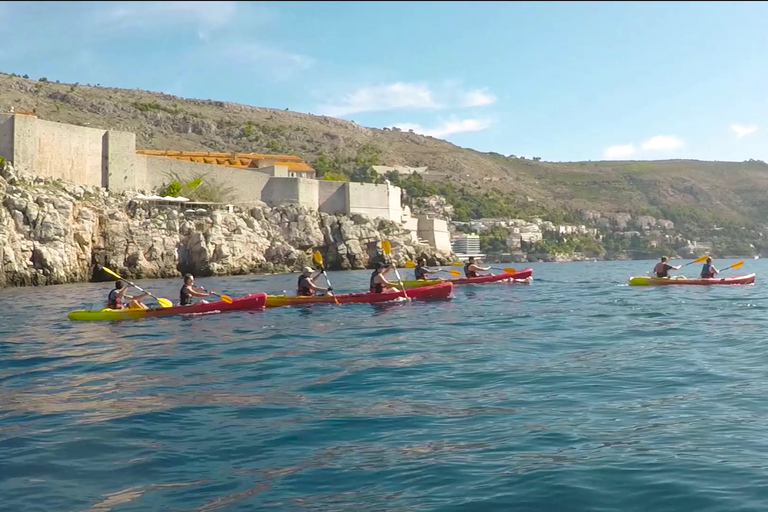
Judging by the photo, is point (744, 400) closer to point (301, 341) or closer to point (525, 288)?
point (301, 341)

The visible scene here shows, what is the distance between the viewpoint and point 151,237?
139ft

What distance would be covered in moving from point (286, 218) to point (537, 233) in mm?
60950

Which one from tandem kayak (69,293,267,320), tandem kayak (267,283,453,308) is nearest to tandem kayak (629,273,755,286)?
tandem kayak (267,283,453,308)

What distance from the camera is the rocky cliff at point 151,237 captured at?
3441cm

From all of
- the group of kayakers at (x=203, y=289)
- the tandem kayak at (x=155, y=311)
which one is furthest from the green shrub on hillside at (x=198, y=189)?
the tandem kayak at (x=155, y=311)

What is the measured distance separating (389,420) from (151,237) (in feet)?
123

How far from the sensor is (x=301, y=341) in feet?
44.3

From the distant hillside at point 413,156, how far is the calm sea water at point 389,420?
87.0 meters

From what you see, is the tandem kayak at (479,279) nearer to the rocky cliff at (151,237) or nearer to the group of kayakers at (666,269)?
the group of kayakers at (666,269)

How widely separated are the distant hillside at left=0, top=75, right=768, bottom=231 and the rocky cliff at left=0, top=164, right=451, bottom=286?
49077mm

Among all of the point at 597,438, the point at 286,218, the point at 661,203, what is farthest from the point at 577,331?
the point at 661,203

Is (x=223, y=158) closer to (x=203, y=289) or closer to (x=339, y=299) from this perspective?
(x=339, y=299)

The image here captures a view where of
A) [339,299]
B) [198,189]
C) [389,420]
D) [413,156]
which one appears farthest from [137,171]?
[413,156]

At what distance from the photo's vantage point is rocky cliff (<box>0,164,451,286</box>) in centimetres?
3441
